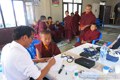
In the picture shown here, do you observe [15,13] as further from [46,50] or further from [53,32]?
[46,50]

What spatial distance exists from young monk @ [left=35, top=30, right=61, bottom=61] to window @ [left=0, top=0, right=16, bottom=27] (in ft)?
9.05

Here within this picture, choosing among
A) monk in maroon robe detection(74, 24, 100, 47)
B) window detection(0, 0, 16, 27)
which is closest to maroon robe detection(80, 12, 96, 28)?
monk in maroon robe detection(74, 24, 100, 47)

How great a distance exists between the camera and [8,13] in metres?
3.99

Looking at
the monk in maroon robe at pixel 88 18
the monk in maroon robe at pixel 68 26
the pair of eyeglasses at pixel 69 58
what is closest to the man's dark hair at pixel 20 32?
the pair of eyeglasses at pixel 69 58

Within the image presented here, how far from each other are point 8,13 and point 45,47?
114 inches

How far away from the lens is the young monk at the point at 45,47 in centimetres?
168

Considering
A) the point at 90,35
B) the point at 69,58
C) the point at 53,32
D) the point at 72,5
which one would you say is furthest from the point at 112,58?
the point at 72,5

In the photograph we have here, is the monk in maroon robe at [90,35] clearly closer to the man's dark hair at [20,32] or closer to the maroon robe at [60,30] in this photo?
the maroon robe at [60,30]

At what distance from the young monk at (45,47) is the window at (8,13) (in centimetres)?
276

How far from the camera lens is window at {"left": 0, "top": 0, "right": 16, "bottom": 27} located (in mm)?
3822

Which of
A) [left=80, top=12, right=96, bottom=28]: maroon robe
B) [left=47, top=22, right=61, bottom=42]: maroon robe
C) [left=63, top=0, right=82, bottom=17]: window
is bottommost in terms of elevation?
[left=47, top=22, right=61, bottom=42]: maroon robe

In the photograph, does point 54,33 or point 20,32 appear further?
point 54,33

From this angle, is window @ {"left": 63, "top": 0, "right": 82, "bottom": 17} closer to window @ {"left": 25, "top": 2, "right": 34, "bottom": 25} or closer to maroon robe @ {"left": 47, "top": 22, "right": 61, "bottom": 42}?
maroon robe @ {"left": 47, "top": 22, "right": 61, "bottom": 42}

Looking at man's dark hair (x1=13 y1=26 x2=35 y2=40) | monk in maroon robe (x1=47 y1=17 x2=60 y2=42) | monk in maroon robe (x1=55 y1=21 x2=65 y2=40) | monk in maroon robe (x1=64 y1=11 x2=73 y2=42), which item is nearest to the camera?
man's dark hair (x1=13 y1=26 x2=35 y2=40)
